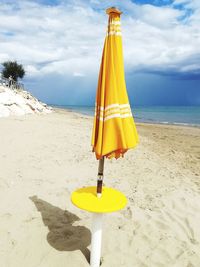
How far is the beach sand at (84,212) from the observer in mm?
4512

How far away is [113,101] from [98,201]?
4.48ft

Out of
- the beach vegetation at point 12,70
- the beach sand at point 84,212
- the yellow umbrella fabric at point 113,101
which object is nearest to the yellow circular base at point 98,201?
the yellow umbrella fabric at point 113,101

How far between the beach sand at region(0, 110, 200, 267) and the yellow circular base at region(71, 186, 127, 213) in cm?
100

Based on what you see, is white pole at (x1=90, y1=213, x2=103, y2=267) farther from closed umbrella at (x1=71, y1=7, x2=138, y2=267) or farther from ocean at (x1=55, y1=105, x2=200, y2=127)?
ocean at (x1=55, y1=105, x2=200, y2=127)

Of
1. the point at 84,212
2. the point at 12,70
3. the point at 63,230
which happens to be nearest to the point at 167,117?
the point at 12,70

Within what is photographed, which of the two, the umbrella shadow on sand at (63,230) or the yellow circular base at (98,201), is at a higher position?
the yellow circular base at (98,201)

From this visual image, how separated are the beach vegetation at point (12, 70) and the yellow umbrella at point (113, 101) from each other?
53.1m

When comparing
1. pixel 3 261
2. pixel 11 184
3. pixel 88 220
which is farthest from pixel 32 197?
pixel 3 261

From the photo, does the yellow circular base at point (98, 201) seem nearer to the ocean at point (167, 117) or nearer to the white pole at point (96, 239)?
the white pole at point (96, 239)

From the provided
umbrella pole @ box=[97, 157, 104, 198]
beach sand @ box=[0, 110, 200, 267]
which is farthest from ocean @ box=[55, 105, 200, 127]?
umbrella pole @ box=[97, 157, 104, 198]

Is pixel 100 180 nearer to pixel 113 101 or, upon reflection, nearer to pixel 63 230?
pixel 113 101

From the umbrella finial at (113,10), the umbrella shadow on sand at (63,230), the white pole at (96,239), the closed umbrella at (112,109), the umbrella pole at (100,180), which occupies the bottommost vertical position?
the umbrella shadow on sand at (63,230)

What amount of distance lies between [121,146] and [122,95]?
68 centimetres

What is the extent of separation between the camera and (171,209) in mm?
6297
